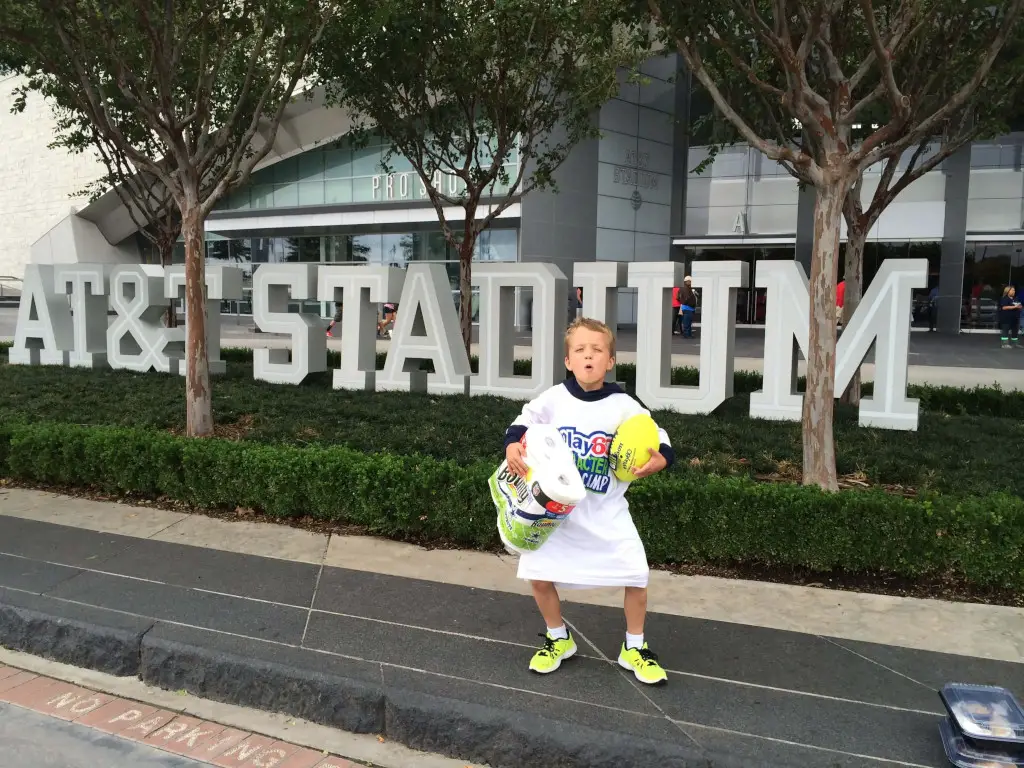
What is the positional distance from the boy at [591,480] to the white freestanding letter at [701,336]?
5826 mm

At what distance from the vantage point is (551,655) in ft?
11.9

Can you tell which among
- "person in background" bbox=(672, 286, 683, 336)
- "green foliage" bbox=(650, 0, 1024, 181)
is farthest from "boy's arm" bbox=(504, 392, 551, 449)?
Answer: "person in background" bbox=(672, 286, 683, 336)

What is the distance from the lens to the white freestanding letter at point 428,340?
10.3m

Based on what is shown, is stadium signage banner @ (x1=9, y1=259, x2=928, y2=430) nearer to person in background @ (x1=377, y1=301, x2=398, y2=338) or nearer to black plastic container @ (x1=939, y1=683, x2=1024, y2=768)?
black plastic container @ (x1=939, y1=683, x2=1024, y2=768)

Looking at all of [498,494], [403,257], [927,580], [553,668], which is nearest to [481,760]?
[553,668]

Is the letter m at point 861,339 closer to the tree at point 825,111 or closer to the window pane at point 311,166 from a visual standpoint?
the tree at point 825,111

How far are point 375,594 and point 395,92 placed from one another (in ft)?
29.5

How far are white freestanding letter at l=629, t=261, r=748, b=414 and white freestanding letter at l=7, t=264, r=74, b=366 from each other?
9.70 meters

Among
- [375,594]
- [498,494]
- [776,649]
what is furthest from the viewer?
[375,594]

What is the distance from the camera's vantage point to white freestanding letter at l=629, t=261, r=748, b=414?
29.4 feet

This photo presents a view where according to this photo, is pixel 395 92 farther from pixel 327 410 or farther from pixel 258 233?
pixel 258 233

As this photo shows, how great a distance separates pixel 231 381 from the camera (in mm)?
11594

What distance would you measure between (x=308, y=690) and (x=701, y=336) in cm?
670

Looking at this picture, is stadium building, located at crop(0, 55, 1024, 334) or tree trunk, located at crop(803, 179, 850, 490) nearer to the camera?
tree trunk, located at crop(803, 179, 850, 490)
